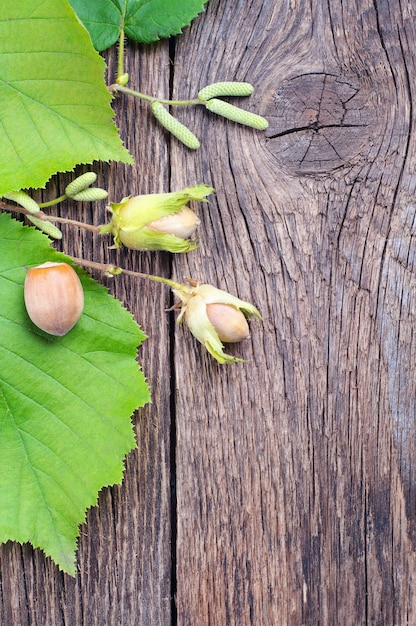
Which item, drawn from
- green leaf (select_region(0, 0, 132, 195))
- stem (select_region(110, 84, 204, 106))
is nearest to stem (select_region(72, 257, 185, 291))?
green leaf (select_region(0, 0, 132, 195))

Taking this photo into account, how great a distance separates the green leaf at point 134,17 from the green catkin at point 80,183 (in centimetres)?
20

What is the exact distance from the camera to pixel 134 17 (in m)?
0.98

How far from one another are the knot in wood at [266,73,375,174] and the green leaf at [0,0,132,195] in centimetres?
26

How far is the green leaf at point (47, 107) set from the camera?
2.82ft

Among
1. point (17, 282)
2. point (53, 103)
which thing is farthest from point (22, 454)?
point (53, 103)

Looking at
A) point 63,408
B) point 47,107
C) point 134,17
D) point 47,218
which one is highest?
point 134,17

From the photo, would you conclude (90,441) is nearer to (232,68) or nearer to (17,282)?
(17,282)

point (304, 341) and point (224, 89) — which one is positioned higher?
point (224, 89)

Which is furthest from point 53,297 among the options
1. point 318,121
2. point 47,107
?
point 318,121

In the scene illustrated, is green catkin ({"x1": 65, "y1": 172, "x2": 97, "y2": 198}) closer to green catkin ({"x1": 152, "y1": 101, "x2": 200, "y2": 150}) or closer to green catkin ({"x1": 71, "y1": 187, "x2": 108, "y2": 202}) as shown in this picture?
green catkin ({"x1": 71, "y1": 187, "x2": 108, "y2": 202})

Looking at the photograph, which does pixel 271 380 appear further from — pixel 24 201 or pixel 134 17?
pixel 134 17

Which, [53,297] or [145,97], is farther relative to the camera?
[145,97]

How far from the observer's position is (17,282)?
94 cm

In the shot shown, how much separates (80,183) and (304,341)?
1.35 ft
